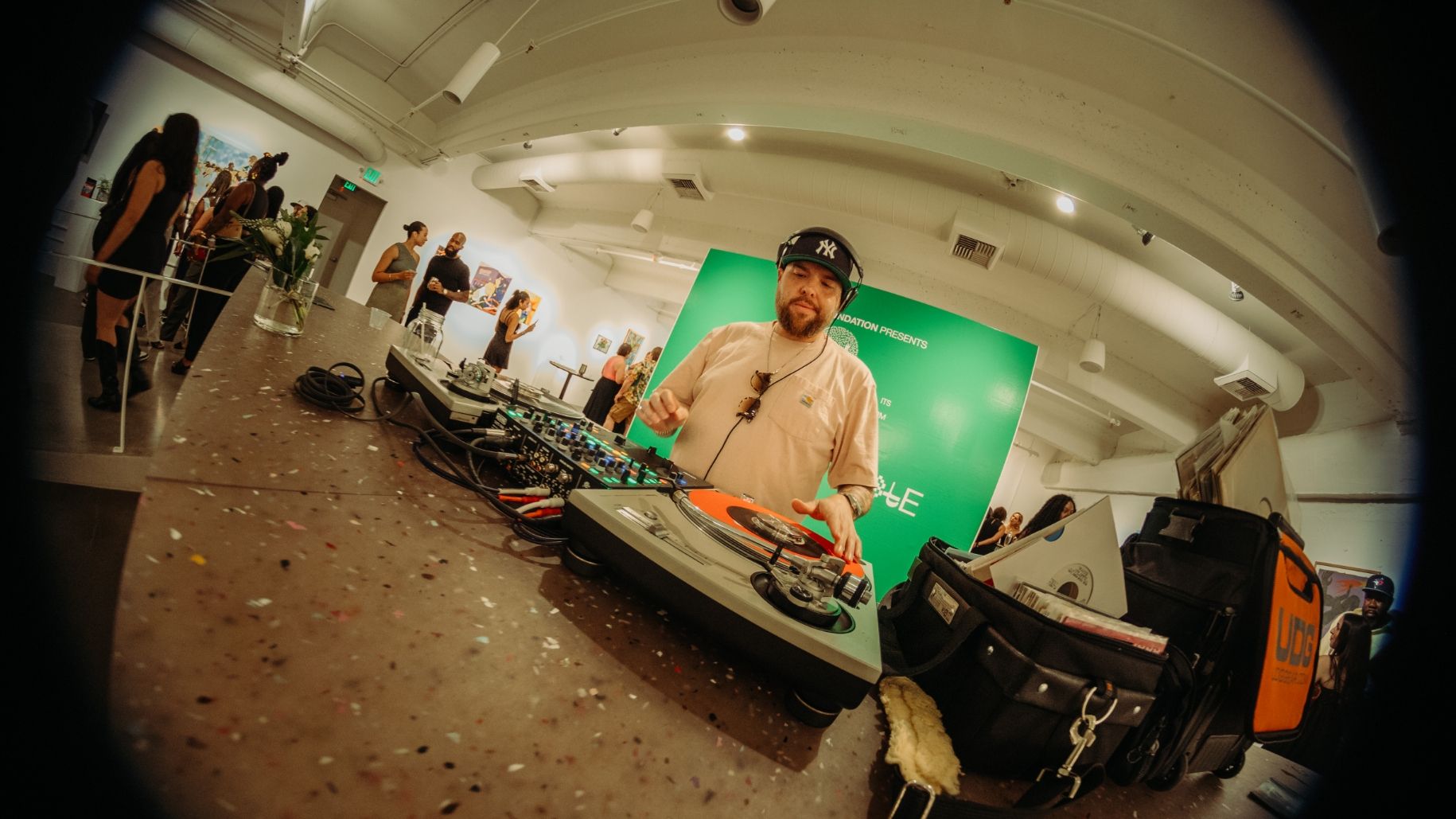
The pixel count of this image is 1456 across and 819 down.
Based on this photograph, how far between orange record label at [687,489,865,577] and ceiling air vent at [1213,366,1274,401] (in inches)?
170

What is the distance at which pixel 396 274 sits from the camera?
3602mm

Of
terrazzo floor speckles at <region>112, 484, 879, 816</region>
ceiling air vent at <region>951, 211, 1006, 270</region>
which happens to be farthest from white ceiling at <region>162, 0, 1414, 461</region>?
terrazzo floor speckles at <region>112, 484, 879, 816</region>

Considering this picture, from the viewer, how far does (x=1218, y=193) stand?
2158 mm

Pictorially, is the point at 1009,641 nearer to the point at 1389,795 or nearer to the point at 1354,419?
the point at 1389,795

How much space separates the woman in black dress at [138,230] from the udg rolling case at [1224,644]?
3.39 m

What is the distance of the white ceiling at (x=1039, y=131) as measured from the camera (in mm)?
2006

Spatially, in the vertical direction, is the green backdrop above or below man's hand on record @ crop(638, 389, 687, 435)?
above

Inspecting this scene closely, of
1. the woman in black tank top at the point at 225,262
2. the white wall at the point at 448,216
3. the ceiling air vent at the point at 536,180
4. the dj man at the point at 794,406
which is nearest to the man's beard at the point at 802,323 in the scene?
the dj man at the point at 794,406

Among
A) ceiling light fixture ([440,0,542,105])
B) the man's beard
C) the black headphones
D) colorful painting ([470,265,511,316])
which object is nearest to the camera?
the black headphones

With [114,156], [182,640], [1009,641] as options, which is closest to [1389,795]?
[1009,641]

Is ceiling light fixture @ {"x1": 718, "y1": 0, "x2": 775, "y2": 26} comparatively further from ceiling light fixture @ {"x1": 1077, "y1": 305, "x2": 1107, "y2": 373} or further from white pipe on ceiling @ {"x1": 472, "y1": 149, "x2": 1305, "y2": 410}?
ceiling light fixture @ {"x1": 1077, "y1": 305, "x2": 1107, "y2": 373}

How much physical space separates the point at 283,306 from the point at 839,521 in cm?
167

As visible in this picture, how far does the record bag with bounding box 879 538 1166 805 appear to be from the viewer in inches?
22.0

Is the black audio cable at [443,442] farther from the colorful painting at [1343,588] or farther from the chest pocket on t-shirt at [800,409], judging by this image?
the colorful painting at [1343,588]
